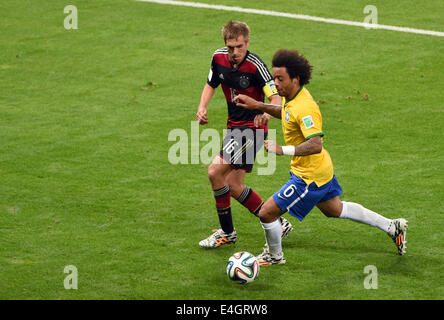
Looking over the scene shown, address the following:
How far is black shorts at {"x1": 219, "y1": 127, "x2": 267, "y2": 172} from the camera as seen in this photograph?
8742mm

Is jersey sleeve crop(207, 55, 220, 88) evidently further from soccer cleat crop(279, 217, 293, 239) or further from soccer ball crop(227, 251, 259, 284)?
soccer ball crop(227, 251, 259, 284)

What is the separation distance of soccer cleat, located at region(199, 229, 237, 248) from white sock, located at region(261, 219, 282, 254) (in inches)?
31.9

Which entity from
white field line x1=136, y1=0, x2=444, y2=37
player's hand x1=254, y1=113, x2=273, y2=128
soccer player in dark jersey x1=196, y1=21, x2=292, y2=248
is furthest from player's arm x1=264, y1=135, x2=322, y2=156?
white field line x1=136, y1=0, x2=444, y2=37

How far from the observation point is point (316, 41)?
17.5 meters

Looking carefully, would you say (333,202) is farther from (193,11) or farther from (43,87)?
(193,11)

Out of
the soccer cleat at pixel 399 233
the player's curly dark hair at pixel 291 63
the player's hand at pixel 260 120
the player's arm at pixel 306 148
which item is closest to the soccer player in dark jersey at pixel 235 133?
the player's hand at pixel 260 120

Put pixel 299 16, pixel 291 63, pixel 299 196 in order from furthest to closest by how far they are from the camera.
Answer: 1. pixel 299 16
2. pixel 299 196
3. pixel 291 63

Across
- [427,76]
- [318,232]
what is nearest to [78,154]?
[318,232]

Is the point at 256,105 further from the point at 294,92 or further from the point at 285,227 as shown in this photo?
the point at 285,227

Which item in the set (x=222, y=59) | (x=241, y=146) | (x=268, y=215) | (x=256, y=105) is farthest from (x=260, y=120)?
(x=222, y=59)

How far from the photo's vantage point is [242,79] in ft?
28.7

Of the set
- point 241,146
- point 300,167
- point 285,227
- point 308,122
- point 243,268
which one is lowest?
point 243,268

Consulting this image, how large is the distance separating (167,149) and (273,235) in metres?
4.48

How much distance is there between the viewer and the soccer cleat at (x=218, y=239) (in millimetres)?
8812
